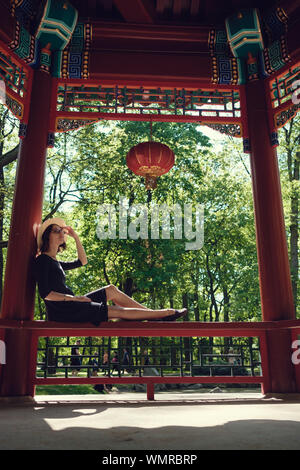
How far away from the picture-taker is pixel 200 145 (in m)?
16.9

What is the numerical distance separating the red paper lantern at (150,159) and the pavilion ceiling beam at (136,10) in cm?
169

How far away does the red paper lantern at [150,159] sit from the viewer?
17.4 feet

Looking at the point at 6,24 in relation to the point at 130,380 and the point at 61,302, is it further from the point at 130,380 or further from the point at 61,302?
the point at 130,380

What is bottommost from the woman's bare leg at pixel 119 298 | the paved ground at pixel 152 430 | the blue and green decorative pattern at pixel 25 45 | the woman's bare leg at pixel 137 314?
the paved ground at pixel 152 430

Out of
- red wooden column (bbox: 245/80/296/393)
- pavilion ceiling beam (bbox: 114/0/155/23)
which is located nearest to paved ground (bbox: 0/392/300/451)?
red wooden column (bbox: 245/80/296/393)

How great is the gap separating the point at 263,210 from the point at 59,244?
2580 mm

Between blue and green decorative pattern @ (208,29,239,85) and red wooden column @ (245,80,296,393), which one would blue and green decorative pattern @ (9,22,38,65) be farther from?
red wooden column @ (245,80,296,393)

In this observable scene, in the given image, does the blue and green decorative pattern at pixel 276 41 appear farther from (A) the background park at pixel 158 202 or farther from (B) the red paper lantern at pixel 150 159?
(A) the background park at pixel 158 202

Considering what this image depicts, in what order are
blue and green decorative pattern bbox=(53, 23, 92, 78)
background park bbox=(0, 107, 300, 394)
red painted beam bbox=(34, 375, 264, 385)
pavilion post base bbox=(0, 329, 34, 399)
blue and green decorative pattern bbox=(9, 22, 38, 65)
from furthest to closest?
background park bbox=(0, 107, 300, 394), blue and green decorative pattern bbox=(53, 23, 92, 78), blue and green decorative pattern bbox=(9, 22, 38, 65), red painted beam bbox=(34, 375, 264, 385), pavilion post base bbox=(0, 329, 34, 399)

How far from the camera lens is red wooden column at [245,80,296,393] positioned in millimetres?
4379

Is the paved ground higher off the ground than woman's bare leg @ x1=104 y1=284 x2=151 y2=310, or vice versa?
woman's bare leg @ x1=104 y1=284 x2=151 y2=310

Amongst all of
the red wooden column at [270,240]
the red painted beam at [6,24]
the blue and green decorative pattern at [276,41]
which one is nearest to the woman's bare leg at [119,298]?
the red wooden column at [270,240]

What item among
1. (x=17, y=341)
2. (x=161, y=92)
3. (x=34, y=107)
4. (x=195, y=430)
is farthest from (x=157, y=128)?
(x=195, y=430)

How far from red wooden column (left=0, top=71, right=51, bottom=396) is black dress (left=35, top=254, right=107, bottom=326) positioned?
0.26 meters
